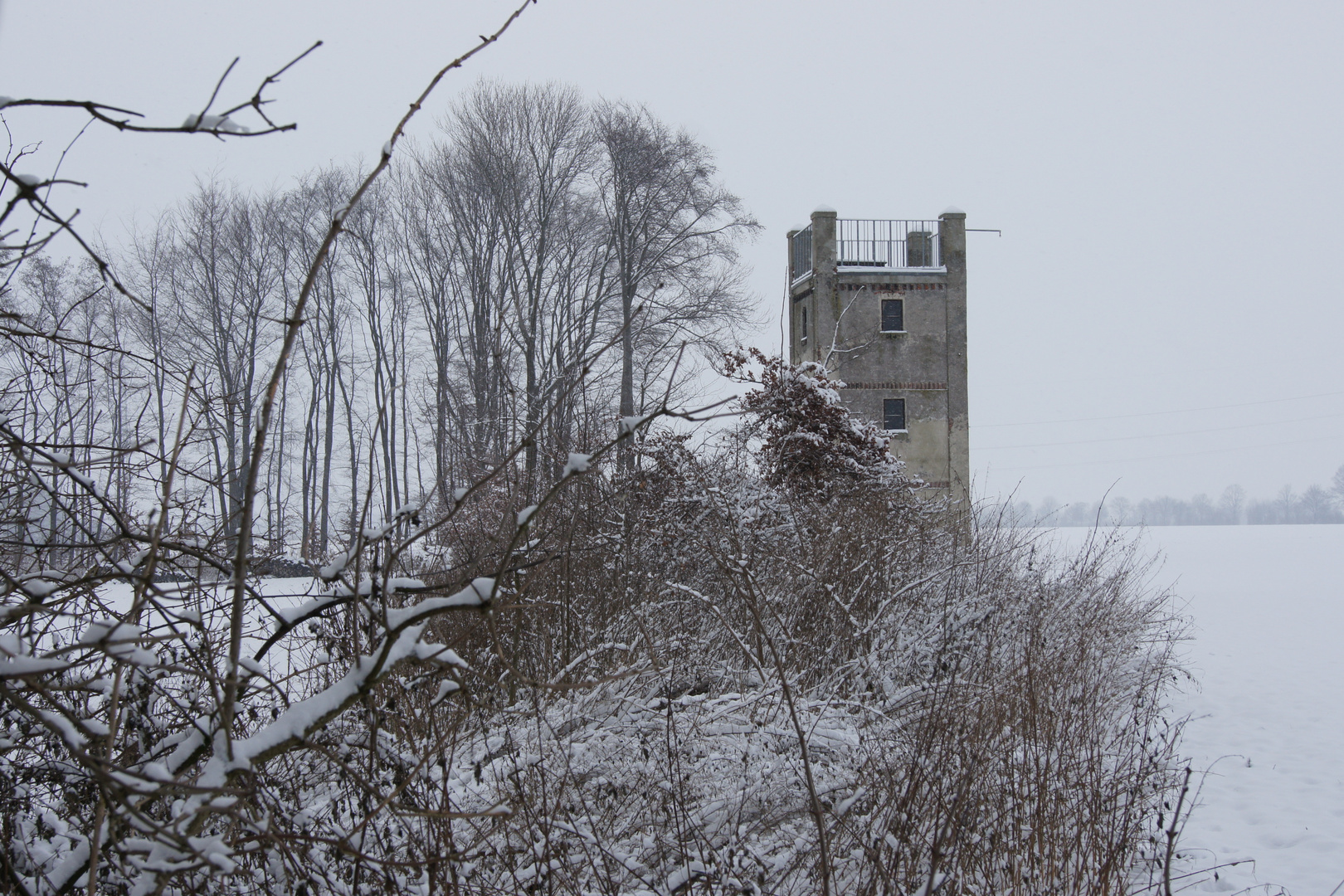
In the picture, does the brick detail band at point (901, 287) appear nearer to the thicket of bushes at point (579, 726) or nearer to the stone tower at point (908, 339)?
the stone tower at point (908, 339)

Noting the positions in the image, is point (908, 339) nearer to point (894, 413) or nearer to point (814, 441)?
point (894, 413)

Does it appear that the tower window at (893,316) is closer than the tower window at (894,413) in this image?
No

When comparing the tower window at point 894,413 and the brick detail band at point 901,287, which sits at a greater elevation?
the brick detail band at point 901,287

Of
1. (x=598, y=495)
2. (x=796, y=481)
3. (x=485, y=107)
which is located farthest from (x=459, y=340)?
(x=598, y=495)

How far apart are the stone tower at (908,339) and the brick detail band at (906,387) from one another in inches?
0.9

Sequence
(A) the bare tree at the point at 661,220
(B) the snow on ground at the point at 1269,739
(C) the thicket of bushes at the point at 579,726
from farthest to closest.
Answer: (A) the bare tree at the point at 661,220 → (B) the snow on ground at the point at 1269,739 → (C) the thicket of bushes at the point at 579,726

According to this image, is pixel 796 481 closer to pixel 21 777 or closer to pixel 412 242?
pixel 21 777

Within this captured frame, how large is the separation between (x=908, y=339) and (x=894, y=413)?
6.46ft

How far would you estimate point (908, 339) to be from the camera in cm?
2416

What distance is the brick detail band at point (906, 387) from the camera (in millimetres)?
24141

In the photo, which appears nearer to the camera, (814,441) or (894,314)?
(814,441)

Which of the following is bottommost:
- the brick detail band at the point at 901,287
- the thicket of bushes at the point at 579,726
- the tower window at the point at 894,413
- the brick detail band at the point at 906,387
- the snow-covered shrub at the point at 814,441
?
the thicket of bushes at the point at 579,726

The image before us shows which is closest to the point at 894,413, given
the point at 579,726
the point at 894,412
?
the point at 894,412

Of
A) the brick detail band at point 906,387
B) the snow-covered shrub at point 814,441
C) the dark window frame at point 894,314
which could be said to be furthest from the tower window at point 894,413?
the snow-covered shrub at point 814,441
